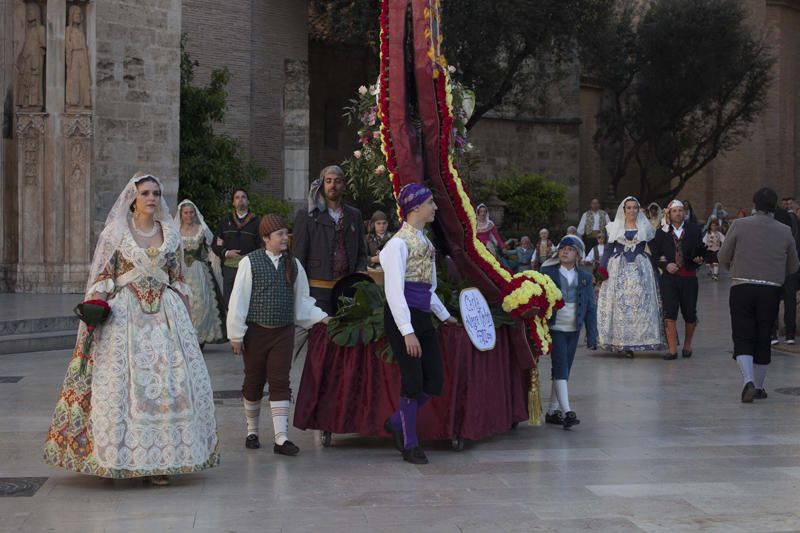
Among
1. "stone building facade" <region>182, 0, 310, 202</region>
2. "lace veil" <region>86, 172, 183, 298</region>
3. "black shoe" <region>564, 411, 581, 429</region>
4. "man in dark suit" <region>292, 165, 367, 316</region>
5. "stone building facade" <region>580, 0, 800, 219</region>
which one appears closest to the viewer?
"lace veil" <region>86, 172, 183, 298</region>

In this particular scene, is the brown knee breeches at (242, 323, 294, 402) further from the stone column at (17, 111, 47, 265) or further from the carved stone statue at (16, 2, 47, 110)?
the carved stone statue at (16, 2, 47, 110)

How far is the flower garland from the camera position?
370 inches

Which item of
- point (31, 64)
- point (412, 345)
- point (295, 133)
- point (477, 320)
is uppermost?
point (295, 133)

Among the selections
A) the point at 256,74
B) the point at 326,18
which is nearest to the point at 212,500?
the point at 256,74

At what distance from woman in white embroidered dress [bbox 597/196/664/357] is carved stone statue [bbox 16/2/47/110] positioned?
10.7 meters

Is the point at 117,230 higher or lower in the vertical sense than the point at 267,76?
lower

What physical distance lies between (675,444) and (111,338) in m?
4.15

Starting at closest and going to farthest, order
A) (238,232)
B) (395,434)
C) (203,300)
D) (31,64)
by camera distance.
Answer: (395,434)
(238,232)
(203,300)
(31,64)

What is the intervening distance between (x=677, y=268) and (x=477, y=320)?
6.81 meters

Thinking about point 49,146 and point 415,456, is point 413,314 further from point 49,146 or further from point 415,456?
point 49,146

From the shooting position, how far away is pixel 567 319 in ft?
34.4

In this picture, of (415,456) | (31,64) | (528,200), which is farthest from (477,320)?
(528,200)

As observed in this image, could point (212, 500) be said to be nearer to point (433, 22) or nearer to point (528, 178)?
point (433, 22)

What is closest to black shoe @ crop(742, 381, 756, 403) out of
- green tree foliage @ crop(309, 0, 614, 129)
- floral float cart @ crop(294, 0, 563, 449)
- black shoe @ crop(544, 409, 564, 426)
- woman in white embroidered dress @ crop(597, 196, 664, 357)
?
black shoe @ crop(544, 409, 564, 426)
